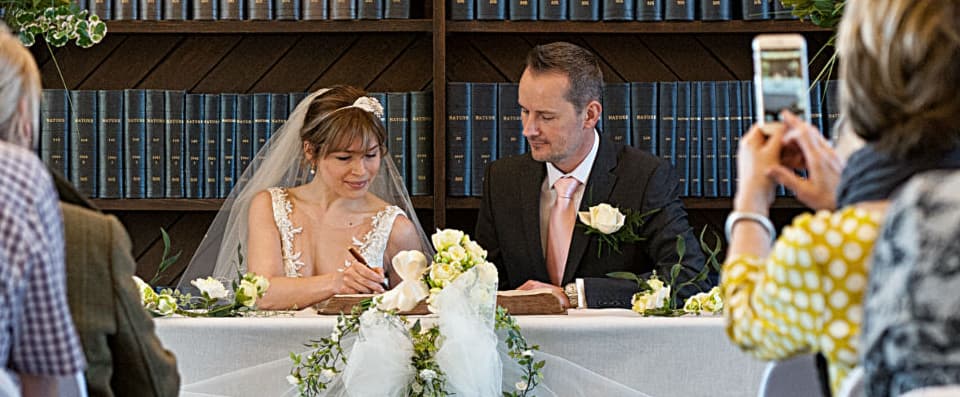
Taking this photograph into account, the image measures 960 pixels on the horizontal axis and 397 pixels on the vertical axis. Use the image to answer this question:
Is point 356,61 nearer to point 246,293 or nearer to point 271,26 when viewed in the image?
point 271,26

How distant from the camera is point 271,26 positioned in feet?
11.8

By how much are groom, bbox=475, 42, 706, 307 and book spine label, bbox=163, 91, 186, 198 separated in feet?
2.99

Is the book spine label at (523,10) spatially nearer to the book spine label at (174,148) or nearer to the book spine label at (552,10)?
the book spine label at (552,10)

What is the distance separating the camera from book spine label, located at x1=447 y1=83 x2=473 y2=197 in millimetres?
3635

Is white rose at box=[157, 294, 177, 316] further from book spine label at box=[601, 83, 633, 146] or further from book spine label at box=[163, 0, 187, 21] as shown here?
book spine label at box=[601, 83, 633, 146]

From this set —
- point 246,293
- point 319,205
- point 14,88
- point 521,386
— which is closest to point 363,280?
point 246,293

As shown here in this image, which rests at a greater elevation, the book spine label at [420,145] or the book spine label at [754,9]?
the book spine label at [754,9]

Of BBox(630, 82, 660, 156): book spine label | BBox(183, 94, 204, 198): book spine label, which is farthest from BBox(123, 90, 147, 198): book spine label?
BBox(630, 82, 660, 156): book spine label

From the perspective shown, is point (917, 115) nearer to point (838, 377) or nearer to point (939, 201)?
point (939, 201)

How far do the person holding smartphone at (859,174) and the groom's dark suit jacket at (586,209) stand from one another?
163 centimetres

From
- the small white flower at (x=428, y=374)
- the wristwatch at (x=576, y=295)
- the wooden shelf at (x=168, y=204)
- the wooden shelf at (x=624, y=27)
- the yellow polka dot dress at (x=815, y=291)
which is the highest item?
the wooden shelf at (x=624, y=27)

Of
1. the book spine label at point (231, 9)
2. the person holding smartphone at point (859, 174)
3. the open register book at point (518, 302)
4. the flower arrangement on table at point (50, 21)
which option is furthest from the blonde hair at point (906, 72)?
the book spine label at point (231, 9)

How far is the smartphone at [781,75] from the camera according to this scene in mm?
1512

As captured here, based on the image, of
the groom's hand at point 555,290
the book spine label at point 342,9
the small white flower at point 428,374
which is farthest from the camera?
the book spine label at point 342,9
